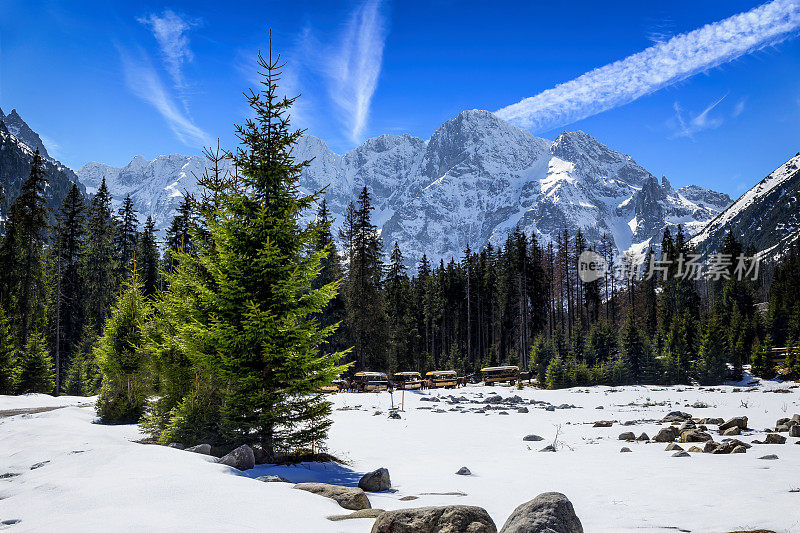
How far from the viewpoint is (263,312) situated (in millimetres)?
8562

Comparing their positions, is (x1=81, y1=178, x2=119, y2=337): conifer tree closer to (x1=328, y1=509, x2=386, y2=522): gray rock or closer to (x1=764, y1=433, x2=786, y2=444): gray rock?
(x1=328, y1=509, x2=386, y2=522): gray rock

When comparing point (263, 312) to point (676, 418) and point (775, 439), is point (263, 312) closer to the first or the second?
point (775, 439)

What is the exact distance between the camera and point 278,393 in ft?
29.6

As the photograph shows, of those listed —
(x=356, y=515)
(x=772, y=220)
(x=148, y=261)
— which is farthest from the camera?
(x=772, y=220)

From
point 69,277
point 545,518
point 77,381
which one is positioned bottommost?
point 77,381

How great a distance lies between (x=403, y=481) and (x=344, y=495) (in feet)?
8.59

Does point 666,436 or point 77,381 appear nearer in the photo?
point 666,436

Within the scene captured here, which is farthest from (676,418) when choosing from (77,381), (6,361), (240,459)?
(77,381)

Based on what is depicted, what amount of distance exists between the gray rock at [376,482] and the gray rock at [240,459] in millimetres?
1983

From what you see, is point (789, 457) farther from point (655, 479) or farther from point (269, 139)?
point (269, 139)

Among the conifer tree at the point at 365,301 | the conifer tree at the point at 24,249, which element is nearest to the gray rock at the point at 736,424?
the conifer tree at the point at 365,301

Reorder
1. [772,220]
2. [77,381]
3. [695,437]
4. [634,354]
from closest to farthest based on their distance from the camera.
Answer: [695,437], [77,381], [634,354], [772,220]

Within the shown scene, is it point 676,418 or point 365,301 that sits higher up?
point 365,301

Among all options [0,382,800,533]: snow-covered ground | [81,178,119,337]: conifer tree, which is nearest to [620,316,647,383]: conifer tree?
[0,382,800,533]: snow-covered ground
